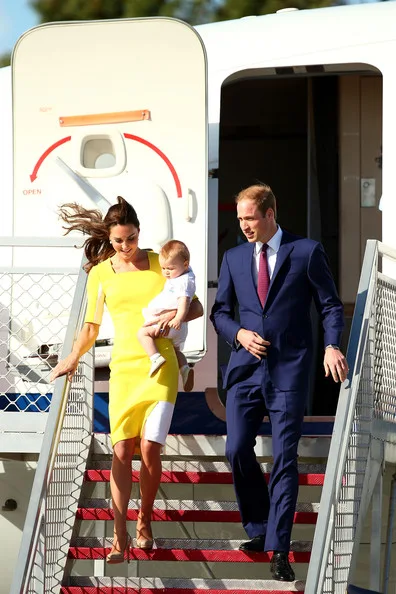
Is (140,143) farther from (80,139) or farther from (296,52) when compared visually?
(296,52)

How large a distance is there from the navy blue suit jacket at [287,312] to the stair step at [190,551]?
30.9 inches

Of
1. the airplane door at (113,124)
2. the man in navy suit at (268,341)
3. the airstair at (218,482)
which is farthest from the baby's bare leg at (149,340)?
the airplane door at (113,124)

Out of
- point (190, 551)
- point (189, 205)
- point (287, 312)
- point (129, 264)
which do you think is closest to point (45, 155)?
point (189, 205)

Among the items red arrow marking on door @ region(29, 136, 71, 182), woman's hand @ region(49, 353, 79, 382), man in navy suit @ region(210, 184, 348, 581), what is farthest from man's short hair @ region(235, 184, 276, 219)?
red arrow marking on door @ region(29, 136, 71, 182)

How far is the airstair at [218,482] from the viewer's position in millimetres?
5539

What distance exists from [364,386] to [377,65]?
3.04 meters

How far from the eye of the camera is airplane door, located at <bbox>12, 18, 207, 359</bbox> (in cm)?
786

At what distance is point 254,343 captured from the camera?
18.9 ft

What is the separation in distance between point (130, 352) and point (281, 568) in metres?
1.26

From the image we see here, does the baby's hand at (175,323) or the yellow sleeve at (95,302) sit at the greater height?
the yellow sleeve at (95,302)

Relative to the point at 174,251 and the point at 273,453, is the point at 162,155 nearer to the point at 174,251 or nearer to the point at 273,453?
the point at 174,251

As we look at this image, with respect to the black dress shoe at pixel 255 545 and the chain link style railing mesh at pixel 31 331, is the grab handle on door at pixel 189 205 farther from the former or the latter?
the black dress shoe at pixel 255 545

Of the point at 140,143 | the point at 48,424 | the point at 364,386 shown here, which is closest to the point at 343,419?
the point at 364,386

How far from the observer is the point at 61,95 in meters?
8.16
